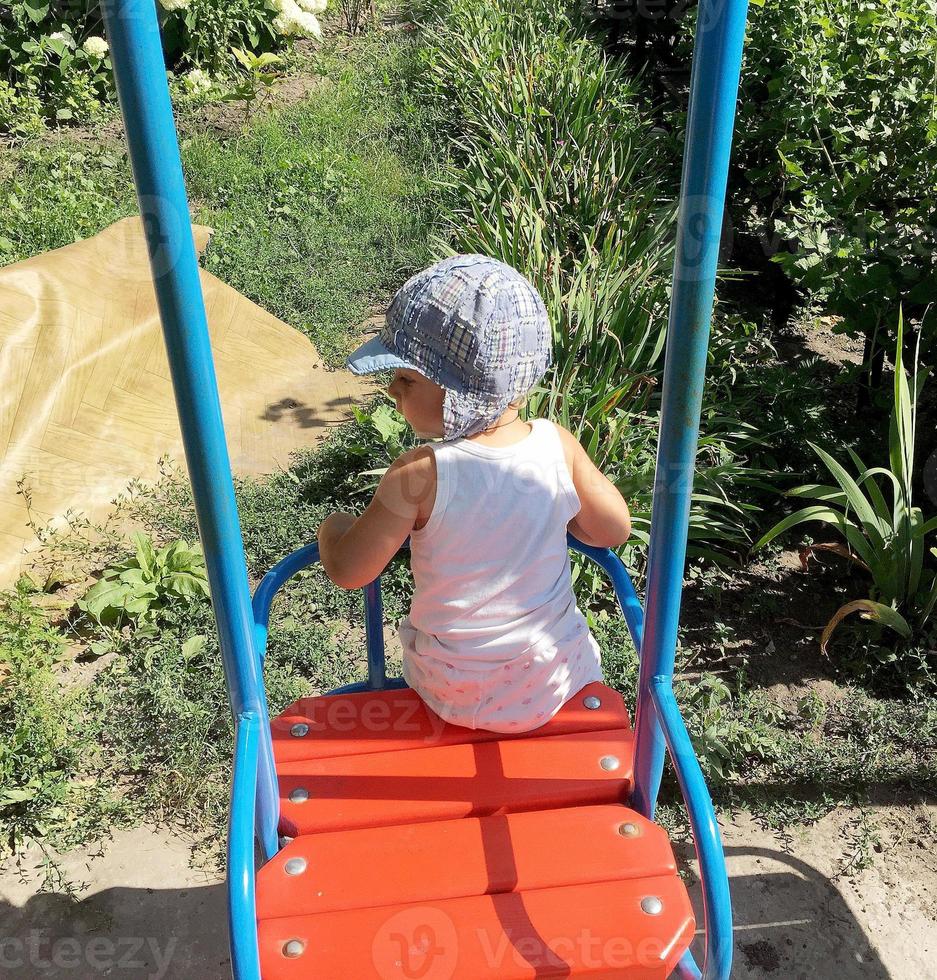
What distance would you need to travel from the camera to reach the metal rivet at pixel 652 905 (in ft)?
4.24

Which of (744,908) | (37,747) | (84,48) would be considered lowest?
(744,908)

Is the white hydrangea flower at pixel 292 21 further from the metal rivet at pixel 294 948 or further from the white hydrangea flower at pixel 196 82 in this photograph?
the metal rivet at pixel 294 948

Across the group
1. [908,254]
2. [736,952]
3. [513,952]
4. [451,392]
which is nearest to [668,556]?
[451,392]

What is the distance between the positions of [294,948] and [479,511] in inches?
24.7

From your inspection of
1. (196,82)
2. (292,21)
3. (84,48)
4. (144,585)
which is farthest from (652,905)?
(292,21)

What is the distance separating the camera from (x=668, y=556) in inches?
48.0

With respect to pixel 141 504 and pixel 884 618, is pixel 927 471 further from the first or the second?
pixel 141 504

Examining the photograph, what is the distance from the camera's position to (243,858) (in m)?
1.19

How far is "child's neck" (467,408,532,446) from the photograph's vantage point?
145 cm

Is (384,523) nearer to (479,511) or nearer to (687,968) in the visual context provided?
(479,511)

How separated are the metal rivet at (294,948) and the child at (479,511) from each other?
0.42m

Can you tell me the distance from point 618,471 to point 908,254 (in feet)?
3.84

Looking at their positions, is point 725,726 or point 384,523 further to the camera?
point 725,726

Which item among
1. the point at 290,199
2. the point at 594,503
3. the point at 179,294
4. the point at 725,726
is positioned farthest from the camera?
the point at 290,199
